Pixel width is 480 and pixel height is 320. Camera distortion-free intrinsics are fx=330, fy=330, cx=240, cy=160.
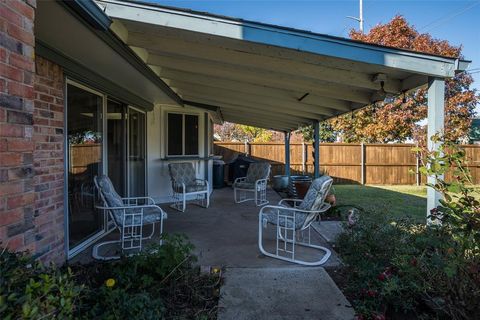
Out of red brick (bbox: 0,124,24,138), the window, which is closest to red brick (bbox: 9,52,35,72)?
red brick (bbox: 0,124,24,138)

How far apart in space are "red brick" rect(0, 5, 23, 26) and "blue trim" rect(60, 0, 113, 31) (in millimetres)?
630

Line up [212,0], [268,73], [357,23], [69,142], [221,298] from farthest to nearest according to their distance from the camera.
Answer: [357,23] → [212,0] → [268,73] → [69,142] → [221,298]

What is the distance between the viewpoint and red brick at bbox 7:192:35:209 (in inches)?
63.2

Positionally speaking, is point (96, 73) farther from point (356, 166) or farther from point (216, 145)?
point (356, 166)

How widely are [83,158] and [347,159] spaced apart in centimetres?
1139

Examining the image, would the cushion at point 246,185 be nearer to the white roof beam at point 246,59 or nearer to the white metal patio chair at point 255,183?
the white metal patio chair at point 255,183

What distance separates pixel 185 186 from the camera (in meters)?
6.93

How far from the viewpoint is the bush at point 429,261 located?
206 centimetres

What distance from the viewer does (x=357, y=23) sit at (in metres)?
19.3

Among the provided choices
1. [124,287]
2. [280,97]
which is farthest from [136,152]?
[124,287]

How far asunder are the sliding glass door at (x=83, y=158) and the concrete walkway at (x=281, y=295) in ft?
6.60

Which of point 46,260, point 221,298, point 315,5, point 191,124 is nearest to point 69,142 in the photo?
point 46,260

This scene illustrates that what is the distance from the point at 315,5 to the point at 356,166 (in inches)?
264

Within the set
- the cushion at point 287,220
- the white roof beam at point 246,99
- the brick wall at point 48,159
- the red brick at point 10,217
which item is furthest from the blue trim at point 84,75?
the cushion at point 287,220
